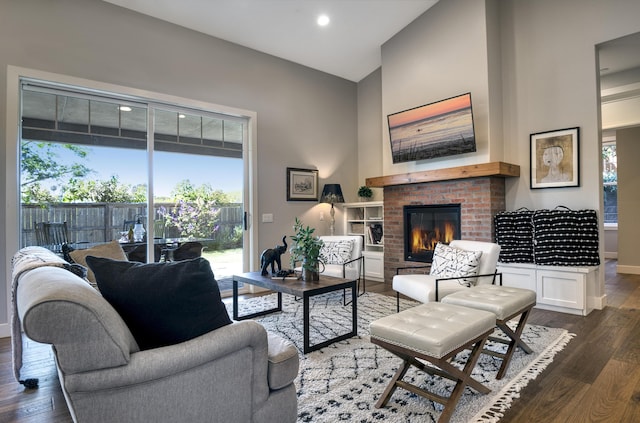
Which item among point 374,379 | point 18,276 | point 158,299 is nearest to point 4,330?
point 18,276

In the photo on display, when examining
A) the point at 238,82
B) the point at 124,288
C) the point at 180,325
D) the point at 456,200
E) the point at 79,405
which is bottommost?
the point at 79,405

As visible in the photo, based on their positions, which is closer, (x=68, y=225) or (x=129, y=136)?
(x=68, y=225)

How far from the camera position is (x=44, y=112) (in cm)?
375

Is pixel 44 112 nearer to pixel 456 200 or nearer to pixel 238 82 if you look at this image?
pixel 238 82

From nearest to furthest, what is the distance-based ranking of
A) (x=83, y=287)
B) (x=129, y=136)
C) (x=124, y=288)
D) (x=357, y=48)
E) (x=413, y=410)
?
1. (x=83, y=287)
2. (x=124, y=288)
3. (x=413, y=410)
4. (x=129, y=136)
5. (x=357, y=48)

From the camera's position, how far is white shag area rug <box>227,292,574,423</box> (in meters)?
1.99

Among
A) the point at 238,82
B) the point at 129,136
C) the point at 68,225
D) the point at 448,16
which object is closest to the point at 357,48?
the point at 448,16

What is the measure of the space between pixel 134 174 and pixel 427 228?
3.92 meters

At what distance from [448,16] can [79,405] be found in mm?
5444

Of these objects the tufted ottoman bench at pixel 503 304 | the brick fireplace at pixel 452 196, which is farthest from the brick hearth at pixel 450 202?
the tufted ottoman bench at pixel 503 304

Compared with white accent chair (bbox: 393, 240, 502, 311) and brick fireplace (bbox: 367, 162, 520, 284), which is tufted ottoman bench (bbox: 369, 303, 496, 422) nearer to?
white accent chair (bbox: 393, 240, 502, 311)

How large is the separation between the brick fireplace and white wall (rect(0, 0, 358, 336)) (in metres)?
1.20

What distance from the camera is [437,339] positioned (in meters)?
1.79

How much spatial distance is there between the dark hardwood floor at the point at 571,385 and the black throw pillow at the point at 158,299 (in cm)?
115
